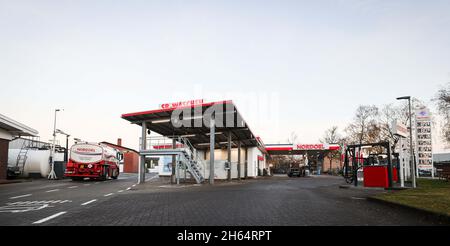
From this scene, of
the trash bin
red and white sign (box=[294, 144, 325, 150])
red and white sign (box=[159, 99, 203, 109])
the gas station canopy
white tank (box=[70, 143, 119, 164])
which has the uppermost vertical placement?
red and white sign (box=[159, 99, 203, 109])

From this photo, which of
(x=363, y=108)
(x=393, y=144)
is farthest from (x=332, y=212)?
(x=363, y=108)

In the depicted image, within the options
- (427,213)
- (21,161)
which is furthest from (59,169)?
→ (427,213)

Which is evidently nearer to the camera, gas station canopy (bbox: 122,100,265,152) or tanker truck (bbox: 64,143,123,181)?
gas station canopy (bbox: 122,100,265,152)

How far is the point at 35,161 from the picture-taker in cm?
3491

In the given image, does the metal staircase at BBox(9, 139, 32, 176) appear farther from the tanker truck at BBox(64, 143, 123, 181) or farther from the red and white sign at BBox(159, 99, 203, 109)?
the red and white sign at BBox(159, 99, 203, 109)

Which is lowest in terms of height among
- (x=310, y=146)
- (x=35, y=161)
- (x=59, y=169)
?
(x=59, y=169)

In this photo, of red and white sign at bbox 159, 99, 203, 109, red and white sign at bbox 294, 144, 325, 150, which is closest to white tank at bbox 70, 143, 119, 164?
red and white sign at bbox 159, 99, 203, 109

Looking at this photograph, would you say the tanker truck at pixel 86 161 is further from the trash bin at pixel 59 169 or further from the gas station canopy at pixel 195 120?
the trash bin at pixel 59 169

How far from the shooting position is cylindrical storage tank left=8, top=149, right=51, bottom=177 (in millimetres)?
34844

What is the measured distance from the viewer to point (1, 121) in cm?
2739

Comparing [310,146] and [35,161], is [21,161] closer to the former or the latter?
[35,161]

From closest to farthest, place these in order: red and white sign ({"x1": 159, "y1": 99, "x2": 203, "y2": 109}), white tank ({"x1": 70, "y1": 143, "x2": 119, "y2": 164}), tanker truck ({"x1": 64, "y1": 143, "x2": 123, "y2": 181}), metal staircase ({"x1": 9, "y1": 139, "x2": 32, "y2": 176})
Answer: red and white sign ({"x1": 159, "y1": 99, "x2": 203, "y2": 109}) < tanker truck ({"x1": 64, "y1": 143, "x2": 123, "y2": 181}) < white tank ({"x1": 70, "y1": 143, "x2": 119, "y2": 164}) < metal staircase ({"x1": 9, "y1": 139, "x2": 32, "y2": 176})

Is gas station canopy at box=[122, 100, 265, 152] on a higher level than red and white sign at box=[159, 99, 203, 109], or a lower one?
lower
